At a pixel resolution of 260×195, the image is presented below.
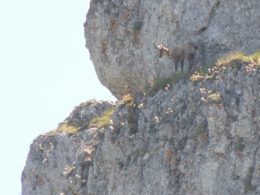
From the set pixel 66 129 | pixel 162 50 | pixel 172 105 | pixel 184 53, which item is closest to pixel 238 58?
pixel 172 105

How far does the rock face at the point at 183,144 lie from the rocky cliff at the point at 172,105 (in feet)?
0.12

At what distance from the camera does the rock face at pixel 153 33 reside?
40125 millimetres

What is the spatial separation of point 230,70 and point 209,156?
330cm

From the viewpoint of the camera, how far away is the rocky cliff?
113 ft

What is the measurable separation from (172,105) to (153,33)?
7583 millimetres

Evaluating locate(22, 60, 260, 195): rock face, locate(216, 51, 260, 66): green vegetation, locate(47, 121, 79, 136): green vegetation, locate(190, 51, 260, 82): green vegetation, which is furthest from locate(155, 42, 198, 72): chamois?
locate(47, 121, 79, 136): green vegetation

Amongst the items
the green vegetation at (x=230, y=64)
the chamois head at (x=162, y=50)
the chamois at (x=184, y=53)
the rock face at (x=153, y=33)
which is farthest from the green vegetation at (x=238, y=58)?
the chamois head at (x=162, y=50)

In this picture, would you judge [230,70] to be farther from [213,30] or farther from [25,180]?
[25,180]

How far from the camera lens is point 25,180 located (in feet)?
189

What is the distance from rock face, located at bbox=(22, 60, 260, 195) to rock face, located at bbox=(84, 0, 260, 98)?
3064 millimetres

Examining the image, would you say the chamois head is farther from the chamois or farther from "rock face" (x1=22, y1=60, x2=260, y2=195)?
"rock face" (x1=22, y1=60, x2=260, y2=195)

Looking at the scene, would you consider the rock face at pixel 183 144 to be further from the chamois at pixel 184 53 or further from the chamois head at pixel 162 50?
the chamois head at pixel 162 50

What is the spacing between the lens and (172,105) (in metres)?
38.0

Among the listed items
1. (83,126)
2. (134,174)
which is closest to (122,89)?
(83,126)
